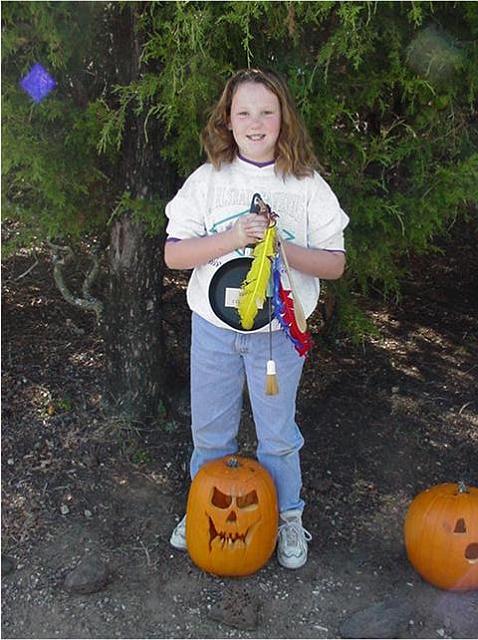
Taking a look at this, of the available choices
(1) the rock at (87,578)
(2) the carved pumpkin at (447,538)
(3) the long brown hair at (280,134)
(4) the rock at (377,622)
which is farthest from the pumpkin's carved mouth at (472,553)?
(3) the long brown hair at (280,134)

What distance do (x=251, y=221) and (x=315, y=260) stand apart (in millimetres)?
347

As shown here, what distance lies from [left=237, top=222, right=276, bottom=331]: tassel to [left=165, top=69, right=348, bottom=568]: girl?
4 centimetres

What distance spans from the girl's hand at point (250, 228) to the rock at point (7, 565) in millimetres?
1607

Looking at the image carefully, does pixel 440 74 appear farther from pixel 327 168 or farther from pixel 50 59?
pixel 50 59

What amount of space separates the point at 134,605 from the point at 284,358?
1.08 meters

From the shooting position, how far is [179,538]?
3596mm

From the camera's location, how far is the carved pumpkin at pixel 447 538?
3.32 metres

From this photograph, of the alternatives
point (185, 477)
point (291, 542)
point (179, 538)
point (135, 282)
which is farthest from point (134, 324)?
point (291, 542)

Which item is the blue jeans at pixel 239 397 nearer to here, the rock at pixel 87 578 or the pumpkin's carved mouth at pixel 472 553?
the rock at pixel 87 578

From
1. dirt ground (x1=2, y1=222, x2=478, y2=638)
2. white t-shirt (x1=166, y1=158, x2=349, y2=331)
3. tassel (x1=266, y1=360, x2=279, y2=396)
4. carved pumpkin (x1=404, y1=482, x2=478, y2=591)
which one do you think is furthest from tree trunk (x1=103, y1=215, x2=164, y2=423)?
carved pumpkin (x1=404, y1=482, x2=478, y2=591)

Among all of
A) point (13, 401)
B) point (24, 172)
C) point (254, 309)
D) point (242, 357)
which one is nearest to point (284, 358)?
point (242, 357)

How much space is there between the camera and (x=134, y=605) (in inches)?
131

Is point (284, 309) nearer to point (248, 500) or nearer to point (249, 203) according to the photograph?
point (249, 203)

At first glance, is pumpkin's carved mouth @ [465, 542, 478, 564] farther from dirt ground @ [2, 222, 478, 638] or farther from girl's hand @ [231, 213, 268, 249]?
girl's hand @ [231, 213, 268, 249]
